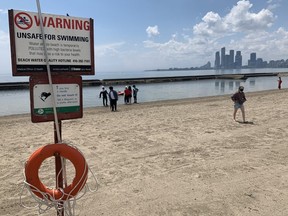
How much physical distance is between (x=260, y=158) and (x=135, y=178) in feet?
8.73

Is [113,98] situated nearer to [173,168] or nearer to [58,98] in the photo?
[173,168]

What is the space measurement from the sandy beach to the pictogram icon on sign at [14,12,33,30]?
8.00ft

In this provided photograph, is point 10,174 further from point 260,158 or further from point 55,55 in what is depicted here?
point 260,158

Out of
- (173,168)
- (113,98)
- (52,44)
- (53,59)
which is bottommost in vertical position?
(173,168)

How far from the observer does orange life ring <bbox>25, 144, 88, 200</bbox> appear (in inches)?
105

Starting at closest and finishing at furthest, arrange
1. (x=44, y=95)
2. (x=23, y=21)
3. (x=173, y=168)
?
(x=23, y=21) < (x=44, y=95) < (x=173, y=168)

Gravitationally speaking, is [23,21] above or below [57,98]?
above

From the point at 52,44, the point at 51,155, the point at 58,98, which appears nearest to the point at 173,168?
the point at 51,155

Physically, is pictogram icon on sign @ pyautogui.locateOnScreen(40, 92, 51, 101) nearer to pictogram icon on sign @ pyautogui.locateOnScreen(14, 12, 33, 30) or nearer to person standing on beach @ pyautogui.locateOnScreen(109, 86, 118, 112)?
pictogram icon on sign @ pyautogui.locateOnScreen(14, 12, 33, 30)

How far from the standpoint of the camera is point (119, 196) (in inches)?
162

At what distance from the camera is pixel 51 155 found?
8.88ft

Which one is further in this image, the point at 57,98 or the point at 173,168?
the point at 173,168

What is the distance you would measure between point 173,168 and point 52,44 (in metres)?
3.43

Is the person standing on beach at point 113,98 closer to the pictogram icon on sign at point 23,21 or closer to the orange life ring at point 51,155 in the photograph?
the orange life ring at point 51,155
